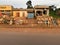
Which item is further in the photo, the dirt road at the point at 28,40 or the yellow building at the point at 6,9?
the yellow building at the point at 6,9

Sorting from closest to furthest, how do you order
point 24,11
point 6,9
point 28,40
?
point 28,40
point 24,11
point 6,9

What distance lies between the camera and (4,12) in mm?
47656

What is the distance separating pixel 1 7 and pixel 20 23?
44.2 ft

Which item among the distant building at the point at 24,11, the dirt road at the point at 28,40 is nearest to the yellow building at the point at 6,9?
the distant building at the point at 24,11

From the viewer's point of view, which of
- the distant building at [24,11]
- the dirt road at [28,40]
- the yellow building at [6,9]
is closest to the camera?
the dirt road at [28,40]

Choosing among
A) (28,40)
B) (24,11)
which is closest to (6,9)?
(24,11)

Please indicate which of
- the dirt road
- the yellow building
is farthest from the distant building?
the dirt road

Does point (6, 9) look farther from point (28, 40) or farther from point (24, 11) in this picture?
point (28, 40)

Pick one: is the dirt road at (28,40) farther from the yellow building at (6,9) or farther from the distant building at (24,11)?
the yellow building at (6,9)

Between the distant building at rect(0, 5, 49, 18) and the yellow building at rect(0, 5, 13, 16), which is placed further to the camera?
the yellow building at rect(0, 5, 13, 16)

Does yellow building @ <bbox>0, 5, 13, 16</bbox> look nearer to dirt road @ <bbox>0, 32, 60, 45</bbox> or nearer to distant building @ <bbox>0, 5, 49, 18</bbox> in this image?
distant building @ <bbox>0, 5, 49, 18</bbox>

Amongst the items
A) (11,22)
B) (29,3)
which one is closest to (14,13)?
(11,22)

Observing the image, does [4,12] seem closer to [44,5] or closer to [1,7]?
[1,7]

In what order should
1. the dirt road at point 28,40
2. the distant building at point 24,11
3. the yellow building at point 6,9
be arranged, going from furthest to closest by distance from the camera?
the yellow building at point 6,9, the distant building at point 24,11, the dirt road at point 28,40
